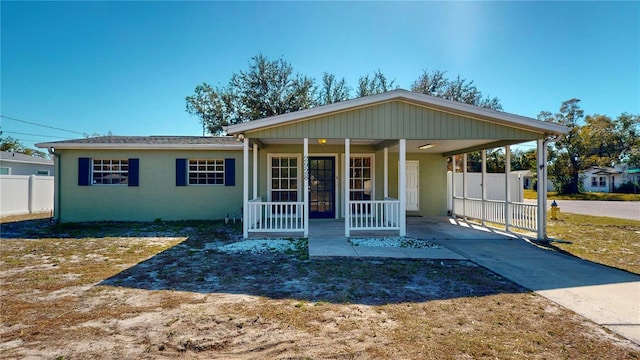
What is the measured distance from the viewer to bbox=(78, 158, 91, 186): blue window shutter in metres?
10.2

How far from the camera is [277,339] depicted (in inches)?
107

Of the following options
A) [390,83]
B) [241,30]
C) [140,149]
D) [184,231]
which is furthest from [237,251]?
[390,83]

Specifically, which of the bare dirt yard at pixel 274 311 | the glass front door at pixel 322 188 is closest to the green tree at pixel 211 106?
the glass front door at pixel 322 188

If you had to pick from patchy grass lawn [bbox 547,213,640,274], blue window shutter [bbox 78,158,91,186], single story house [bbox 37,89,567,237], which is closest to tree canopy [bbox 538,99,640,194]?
patchy grass lawn [bbox 547,213,640,274]

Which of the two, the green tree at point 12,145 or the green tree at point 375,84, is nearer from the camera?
the green tree at point 375,84

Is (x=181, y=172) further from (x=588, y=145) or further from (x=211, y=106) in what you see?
(x=588, y=145)

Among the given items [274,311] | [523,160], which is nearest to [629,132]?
[523,160]

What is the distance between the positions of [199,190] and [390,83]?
1560cm

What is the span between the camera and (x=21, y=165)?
16625mm

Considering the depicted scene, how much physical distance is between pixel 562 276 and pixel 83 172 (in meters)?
12.8

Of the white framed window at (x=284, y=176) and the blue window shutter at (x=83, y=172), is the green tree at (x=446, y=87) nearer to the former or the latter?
the white framed window at (x=284, y=176)

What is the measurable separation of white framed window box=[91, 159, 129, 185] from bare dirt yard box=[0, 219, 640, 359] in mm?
4879

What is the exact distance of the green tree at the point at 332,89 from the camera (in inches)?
845

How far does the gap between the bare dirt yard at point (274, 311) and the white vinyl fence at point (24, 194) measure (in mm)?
8758
